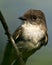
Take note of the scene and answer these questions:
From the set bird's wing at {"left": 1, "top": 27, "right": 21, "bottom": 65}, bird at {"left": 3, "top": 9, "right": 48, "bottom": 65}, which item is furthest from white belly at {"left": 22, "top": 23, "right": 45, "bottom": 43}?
bird's wing at {"left": 1, "top": 27, "right": 21, "bottom": 65}

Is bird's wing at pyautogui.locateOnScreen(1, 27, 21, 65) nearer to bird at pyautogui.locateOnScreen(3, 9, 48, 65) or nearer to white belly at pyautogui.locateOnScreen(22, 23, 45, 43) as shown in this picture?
bird at pyautogui.locateOnScreen(3, 9, 48, 65)

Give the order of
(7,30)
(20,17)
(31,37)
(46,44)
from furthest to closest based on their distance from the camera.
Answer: (46,44) → (31,37) → (20,17) → (7,30)

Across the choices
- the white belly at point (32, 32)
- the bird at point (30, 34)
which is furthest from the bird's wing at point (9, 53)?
the white belly at point (32, 32)

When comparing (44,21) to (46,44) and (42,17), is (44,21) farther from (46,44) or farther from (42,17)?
(46,44)

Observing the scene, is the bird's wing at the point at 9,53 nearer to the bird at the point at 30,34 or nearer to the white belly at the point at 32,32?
the bird at the point at 30,34

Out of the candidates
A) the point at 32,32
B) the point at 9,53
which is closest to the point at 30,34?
the point at 32,32

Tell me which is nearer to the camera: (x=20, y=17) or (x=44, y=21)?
(x=20, y=17)

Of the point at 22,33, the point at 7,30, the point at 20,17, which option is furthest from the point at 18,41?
the point at 7,30
